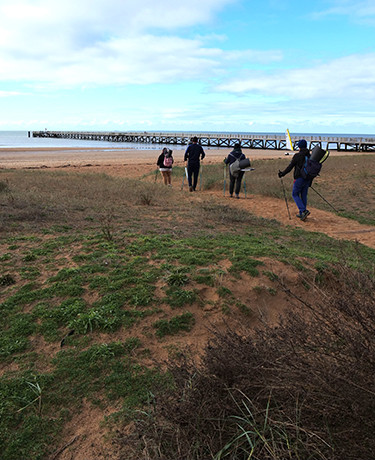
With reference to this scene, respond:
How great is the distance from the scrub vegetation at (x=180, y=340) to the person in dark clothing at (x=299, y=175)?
1541 millimetres

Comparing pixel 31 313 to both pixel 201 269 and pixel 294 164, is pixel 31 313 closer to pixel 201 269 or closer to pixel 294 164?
pixel 201 269

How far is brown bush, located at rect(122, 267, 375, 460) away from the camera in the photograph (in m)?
1.77

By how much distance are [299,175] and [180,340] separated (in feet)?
21.9

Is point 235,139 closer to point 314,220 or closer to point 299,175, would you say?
point 314,220

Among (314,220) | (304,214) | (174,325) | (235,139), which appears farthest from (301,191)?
(235,139)

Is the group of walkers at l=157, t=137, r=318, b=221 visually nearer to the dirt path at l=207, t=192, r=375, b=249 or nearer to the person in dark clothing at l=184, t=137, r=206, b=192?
the person in dark clothing at l=184, t=137, r=206, b=192

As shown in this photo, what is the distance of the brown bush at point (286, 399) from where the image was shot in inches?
69.6

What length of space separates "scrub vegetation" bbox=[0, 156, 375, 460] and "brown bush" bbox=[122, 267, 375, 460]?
10mm

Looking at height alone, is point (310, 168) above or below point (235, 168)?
above

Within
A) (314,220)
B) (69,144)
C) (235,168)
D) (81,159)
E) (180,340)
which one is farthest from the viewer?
(69,144)

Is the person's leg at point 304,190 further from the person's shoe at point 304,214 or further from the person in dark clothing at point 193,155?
the person in dark clothing at point 193,155

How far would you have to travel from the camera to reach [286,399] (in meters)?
2.03

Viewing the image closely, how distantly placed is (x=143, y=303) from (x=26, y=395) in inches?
62.8

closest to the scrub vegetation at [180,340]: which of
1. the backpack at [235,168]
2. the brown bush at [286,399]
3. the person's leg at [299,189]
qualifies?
the brown bush at [286,399]
